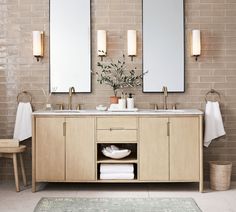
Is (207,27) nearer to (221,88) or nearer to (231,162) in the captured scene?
(221,88)

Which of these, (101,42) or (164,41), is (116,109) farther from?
(164,41)

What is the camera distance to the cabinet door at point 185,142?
17.5ft

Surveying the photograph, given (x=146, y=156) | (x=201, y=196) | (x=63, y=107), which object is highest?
(x=63, y=107)

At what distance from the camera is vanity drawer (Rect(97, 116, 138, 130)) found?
5.37 metres

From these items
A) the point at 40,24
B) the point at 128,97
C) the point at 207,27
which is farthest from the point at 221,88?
the point at 40,24

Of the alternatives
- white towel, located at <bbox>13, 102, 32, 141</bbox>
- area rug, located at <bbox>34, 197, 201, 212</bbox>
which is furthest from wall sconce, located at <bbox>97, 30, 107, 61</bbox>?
area rug, located at <bbox>34, 197, 201, 212</bbox>

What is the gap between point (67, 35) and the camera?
5.84m

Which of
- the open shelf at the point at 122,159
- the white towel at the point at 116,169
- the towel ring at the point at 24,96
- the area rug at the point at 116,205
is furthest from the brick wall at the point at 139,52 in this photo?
the area rug at the point at 116,205

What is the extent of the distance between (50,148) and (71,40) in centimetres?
135

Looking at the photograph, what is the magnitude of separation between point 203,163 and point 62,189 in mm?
1719

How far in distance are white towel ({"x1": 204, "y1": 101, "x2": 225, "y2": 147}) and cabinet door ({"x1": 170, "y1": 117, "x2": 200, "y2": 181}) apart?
366 mm

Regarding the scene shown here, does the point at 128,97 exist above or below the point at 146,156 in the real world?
above

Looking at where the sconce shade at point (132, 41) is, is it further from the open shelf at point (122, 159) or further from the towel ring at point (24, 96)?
the towel ring at point (24, 96)

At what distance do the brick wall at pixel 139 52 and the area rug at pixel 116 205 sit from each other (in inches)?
47.3
